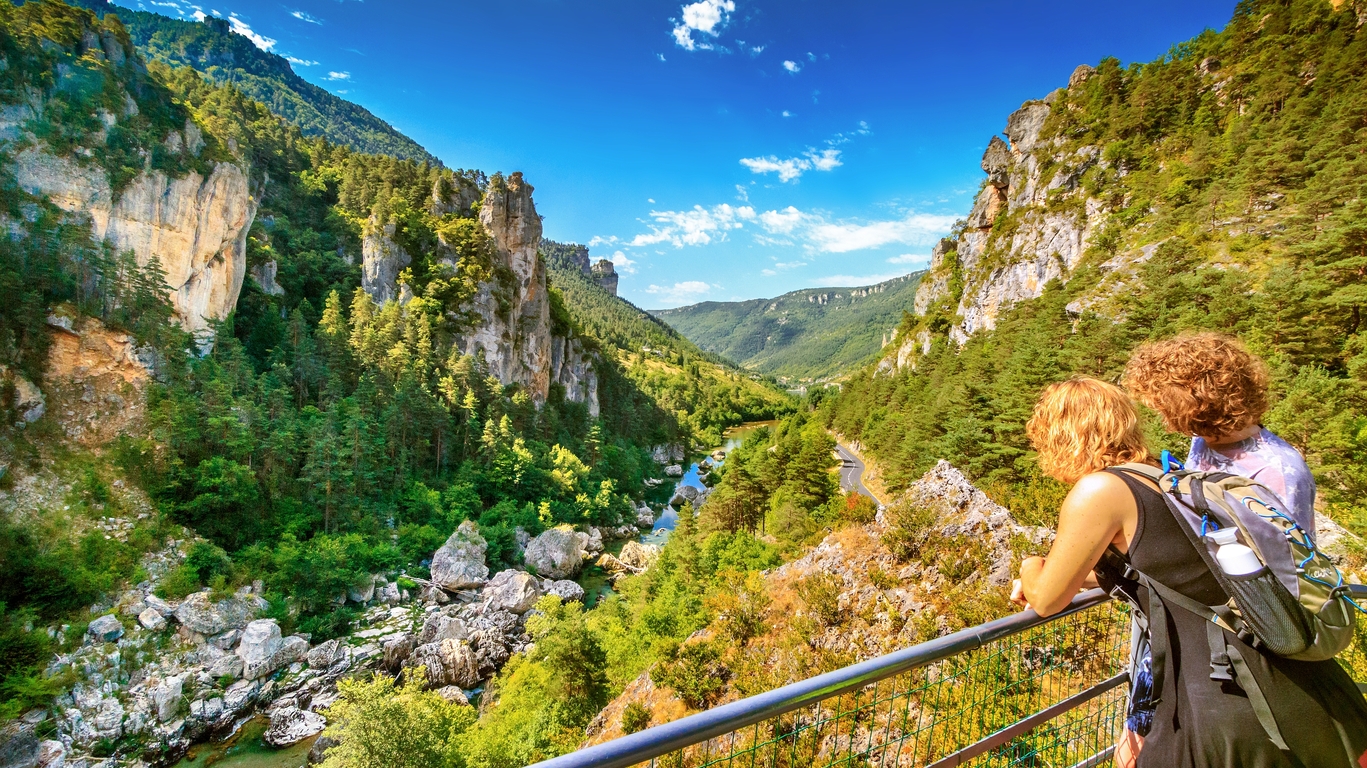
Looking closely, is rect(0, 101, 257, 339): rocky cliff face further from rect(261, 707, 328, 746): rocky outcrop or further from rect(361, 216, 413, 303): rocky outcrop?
rect(261, 707, 328, 746): rocky outcrop

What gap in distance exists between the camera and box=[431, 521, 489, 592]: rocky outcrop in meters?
28.8

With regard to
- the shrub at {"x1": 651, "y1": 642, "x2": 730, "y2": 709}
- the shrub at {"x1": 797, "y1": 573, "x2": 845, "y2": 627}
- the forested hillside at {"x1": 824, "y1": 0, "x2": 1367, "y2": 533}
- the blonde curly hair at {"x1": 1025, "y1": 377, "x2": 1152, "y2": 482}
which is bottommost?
the shrub at {"x1": 651, "y1": 642, "x2": 730, "y2": 709}

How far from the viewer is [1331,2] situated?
102 ft

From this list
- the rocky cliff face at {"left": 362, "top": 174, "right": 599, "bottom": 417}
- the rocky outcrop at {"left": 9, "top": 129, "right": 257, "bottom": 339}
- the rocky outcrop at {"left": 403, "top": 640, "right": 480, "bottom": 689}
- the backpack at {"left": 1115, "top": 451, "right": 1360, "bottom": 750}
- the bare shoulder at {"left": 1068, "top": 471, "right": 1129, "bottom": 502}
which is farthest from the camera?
the rocky cliff face at {"left": 362, "top": 174, "right": 599, "bottom": 417}

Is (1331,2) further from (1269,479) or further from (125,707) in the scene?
(125,707)

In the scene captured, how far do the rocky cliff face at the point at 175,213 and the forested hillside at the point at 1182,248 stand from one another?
44.1 m

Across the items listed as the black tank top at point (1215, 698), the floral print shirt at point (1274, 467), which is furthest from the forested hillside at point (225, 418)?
the floral print shirt at point (1274, 467)

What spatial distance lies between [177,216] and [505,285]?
967 inches

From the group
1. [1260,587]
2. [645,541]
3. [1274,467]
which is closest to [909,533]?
[1274,467]

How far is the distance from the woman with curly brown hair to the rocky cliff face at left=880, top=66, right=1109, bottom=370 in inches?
1646

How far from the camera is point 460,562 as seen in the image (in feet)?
96.8

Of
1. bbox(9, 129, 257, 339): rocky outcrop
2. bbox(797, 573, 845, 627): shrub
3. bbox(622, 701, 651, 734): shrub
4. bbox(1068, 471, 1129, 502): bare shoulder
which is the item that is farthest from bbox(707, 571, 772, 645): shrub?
bbox(9, 129, 257, 339): rocky outcrop

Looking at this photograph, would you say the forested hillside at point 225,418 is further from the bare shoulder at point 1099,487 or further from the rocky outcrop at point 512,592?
the bare shoulder at point 1099,487

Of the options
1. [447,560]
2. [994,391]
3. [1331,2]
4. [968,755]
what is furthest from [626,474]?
[1331,2]
